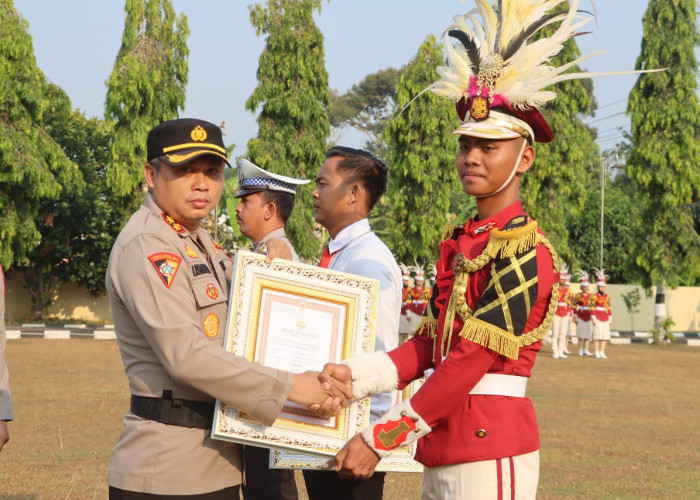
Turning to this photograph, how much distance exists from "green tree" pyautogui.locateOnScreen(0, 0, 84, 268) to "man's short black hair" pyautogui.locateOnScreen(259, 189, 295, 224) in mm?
17574

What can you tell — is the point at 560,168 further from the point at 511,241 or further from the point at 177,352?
the point at 177,352

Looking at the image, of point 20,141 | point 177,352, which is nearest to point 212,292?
point 177,352

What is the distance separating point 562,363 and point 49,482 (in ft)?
52.0

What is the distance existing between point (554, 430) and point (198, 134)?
27.6ft

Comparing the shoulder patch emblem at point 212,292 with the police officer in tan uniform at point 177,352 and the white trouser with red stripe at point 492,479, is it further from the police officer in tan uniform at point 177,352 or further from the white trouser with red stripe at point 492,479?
the white trouser with red stripe at point 492,479

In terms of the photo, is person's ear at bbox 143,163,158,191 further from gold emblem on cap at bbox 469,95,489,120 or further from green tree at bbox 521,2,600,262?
green tree at bbox 521,2,600,262

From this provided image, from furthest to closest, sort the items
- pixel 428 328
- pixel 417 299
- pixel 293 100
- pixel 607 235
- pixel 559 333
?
pixel 607 235
pixel 293 100
pixel 417 299
pixel 559 333
pixel 428 328

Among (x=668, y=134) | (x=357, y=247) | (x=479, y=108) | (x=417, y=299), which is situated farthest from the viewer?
(x=668, y=134)

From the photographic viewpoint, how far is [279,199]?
5.73 m

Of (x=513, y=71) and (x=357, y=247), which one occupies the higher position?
(x=513, y=71)

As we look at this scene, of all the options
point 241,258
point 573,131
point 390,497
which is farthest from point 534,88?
point 573,131

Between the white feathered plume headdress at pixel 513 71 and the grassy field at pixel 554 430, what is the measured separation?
4.78m

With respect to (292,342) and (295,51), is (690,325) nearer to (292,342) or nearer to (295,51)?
(295,51)

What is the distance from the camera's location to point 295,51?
28.3 m
